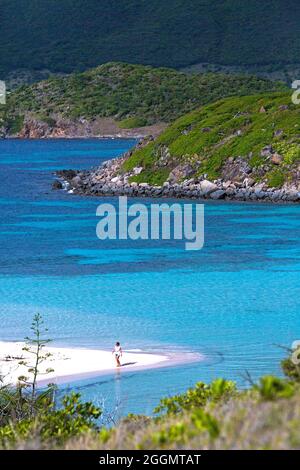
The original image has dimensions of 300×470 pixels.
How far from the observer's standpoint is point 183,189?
74.4 meters

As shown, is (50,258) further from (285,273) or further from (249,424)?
(249,424)

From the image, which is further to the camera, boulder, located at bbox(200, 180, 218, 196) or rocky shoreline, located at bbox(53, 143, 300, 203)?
boulder, located at bbox(200, 180, 218, 196)

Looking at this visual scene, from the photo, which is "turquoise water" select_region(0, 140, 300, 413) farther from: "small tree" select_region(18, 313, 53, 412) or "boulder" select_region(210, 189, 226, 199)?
"boulder" select_region(210, 189, 226, 199)

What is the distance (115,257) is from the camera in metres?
49.1

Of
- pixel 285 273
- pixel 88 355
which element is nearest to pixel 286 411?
pixel 88 355

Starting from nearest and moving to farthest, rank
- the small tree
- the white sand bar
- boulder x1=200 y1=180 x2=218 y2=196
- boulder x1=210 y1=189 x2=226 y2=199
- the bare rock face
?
the small tree, the white sand bar, boulder x1=210 y1=189 x2=226 y2=199, boulder x1=200 y1=180 x2=218 y2=196, the bare rock face

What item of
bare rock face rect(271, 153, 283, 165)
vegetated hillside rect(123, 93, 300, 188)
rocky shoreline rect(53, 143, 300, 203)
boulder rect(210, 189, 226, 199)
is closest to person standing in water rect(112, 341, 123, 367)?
rocky shoreline rect(53, 143, 300, 203)

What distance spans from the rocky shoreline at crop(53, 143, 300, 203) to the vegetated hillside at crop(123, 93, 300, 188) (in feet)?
2.19

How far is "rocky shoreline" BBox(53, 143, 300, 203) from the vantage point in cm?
7081

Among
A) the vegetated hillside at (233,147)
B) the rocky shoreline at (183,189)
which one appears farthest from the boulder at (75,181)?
the vegetated hillside at (233,147)

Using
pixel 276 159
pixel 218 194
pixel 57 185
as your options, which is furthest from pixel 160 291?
pixel 57 185

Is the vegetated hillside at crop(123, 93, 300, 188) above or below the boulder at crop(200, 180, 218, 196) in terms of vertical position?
above

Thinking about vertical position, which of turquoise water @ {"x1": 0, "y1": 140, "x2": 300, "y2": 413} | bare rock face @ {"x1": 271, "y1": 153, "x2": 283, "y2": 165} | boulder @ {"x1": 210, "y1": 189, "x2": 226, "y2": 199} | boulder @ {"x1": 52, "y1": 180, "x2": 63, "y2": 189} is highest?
boulder @ {"x1": 52, "y1": 180, "x2": 63, "y2": 189}

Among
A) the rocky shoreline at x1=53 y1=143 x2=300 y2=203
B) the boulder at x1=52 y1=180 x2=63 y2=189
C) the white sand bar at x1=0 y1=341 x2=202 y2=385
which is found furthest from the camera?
the boulder at x1=52 y1=180 x2=63 y2=189
